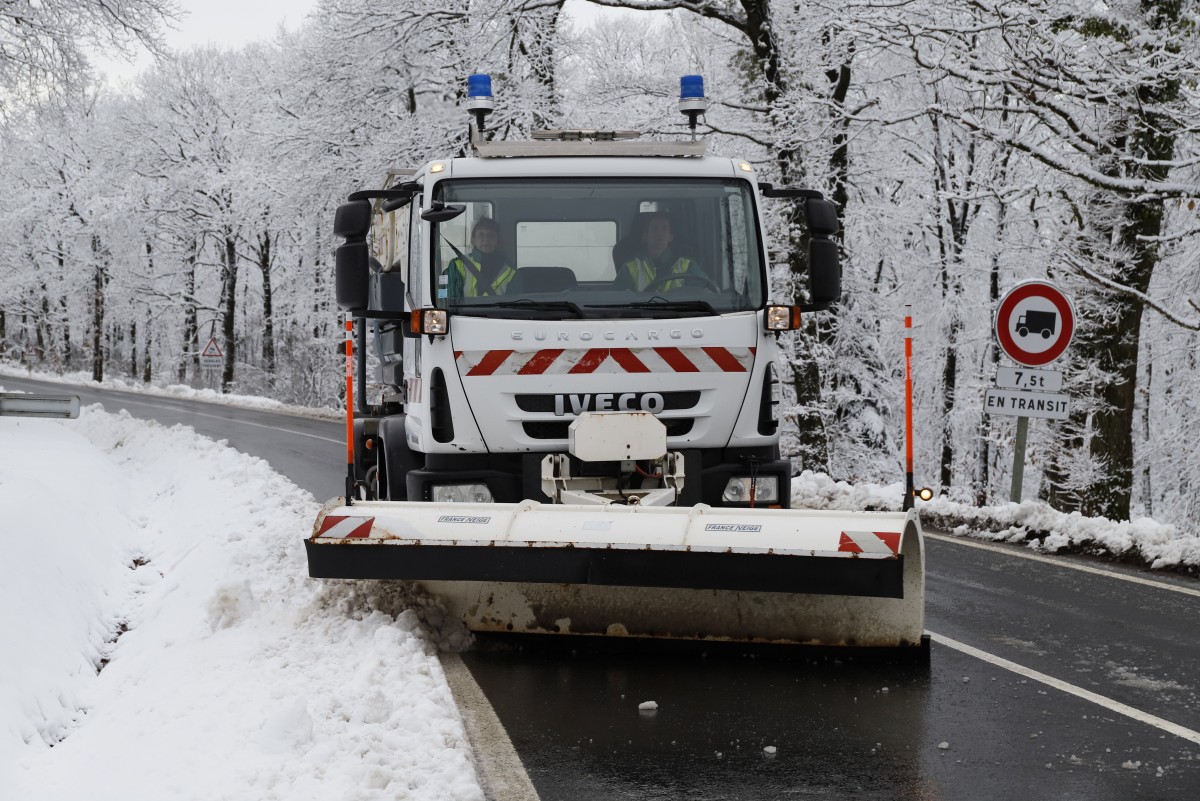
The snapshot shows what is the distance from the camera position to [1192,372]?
2277 cm

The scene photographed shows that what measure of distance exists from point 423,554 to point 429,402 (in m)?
1.31

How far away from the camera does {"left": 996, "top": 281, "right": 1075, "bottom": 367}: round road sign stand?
10.6 m

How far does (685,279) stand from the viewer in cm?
732

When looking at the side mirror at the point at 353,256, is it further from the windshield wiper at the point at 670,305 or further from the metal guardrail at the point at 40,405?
A: the metal guardrail at the point at 40,405

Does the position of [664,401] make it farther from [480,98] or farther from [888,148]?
[888,148]

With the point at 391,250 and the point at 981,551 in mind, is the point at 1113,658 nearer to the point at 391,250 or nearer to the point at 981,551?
the point at 981,551

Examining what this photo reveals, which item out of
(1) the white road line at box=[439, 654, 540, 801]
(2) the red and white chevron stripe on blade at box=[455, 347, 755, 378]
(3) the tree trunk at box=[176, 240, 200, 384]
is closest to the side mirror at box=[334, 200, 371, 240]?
(2) the red and white chevron stripe on blade at box=[455, 347, 755, 378]

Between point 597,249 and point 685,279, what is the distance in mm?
545

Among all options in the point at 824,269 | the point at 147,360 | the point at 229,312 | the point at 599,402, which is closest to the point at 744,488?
the point at 599,402

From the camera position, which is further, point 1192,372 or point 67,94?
point 1192,372

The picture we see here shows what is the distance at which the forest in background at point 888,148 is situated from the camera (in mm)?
11711

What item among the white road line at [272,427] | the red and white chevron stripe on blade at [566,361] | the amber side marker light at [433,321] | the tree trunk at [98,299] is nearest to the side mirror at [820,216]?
the red and white chevron stripe on blade at [566,361]

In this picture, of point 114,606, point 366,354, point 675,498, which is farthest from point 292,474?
point 675,498

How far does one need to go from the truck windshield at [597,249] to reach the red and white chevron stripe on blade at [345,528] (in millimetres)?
1457
